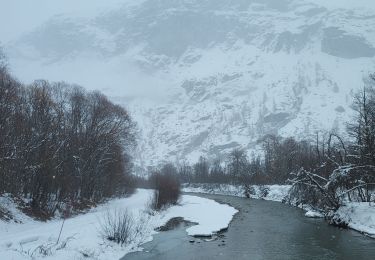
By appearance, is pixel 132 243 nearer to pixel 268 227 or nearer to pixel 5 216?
pixel 5 216

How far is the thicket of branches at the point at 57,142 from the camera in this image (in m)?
39.5

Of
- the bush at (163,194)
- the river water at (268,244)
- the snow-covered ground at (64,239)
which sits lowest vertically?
the river water at (268,244)

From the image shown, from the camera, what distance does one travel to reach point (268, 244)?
3064cm

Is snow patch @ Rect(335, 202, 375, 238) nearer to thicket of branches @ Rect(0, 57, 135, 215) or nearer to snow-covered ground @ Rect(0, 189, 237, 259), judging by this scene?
snow-covered ground @ Rect(0, 189, 237, 259)

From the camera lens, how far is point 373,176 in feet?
124

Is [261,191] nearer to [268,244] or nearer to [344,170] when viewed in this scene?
[344,170]

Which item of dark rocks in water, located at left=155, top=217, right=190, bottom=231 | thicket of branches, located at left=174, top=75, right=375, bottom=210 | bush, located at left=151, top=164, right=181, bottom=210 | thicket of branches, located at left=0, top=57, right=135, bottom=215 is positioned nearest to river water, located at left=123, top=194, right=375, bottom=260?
dark rocks in water, located at left=155, top=217, right=190, bottom=231

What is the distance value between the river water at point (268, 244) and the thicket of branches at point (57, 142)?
13.6m

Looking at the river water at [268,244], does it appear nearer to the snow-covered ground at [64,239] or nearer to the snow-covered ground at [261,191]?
the snow-covered ground at [64,239]

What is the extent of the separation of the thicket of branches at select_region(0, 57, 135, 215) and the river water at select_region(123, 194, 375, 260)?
44.6 feet

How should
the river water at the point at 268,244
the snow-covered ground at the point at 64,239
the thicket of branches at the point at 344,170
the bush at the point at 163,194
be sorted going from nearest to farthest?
the snow-covered ground at the point at 64,239 → the river water at the point at 268,244 → the thicket of branches at the point at 344,170 → the bush at the point at 163,194

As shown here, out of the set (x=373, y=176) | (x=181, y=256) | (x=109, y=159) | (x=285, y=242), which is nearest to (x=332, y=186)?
(x=373, y=176)

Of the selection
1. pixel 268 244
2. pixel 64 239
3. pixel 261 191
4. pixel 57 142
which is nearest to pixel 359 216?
pixel 268 244

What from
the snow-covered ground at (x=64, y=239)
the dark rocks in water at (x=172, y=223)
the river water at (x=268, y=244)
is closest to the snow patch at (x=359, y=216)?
the river water at (x=268, y=244)
